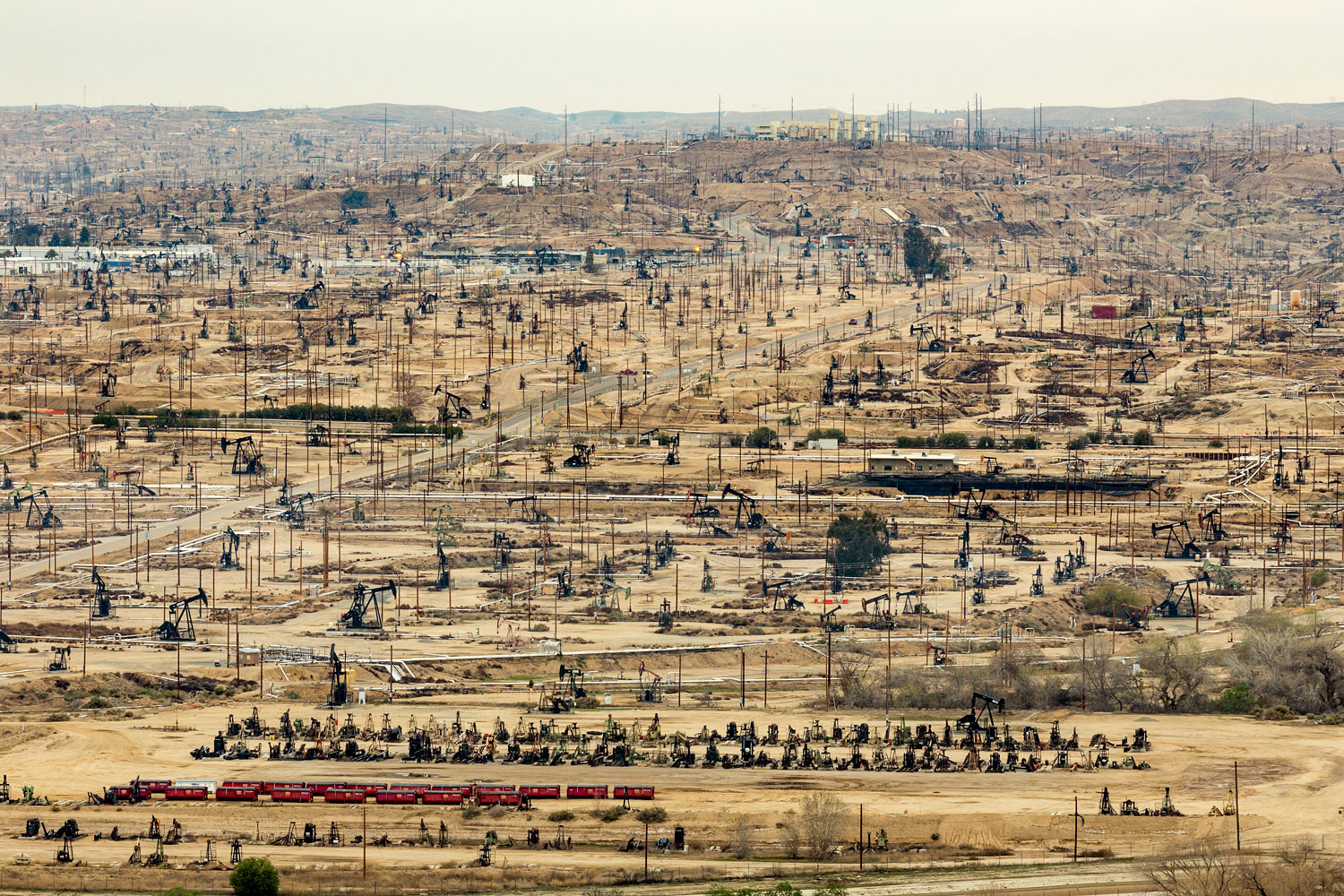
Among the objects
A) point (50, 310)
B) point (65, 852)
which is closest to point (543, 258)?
point (50, 310)

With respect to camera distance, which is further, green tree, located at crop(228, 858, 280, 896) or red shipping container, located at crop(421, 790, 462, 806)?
red shipping container, located at crop(421, 790, 462, 806)

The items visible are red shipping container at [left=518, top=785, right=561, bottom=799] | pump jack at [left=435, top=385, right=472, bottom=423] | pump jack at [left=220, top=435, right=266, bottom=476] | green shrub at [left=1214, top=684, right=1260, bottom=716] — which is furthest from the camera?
pump jack at [left=435, top=385, right=472, bottom=423]

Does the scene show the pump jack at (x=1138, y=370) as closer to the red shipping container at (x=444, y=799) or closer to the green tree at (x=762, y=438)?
the green tree at (x=762, y=438)

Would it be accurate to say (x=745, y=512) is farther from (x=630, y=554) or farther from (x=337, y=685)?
(x=337, y=685)

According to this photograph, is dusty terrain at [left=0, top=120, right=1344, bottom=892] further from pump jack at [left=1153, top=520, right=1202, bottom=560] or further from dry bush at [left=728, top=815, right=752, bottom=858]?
pump jack at [left=1153, top=520, right=1202, bottom=560]

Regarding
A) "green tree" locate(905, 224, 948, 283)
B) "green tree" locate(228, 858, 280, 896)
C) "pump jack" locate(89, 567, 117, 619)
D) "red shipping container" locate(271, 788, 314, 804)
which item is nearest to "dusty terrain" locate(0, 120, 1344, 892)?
"red shipping container" locate(271, 788, 314, 804)

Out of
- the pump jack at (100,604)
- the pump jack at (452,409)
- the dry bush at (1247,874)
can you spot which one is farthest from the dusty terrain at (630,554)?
the dry bush at (1247,874)

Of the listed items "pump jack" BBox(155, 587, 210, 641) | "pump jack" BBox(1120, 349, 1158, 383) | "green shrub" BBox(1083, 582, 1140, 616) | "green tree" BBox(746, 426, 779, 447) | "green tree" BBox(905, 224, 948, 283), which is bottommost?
"pump jack" BBox(155, 587, 210, 641)

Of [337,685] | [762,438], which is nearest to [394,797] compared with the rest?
[337,685]
